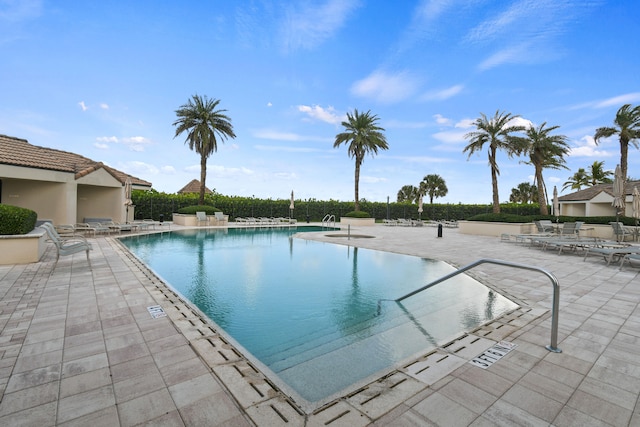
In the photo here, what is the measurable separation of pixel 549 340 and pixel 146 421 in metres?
4.28

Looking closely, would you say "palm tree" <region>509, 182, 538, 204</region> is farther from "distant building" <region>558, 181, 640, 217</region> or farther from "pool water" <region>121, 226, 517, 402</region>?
"pool water" <region>121, 226, 517, 402</region>

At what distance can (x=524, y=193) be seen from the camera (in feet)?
155

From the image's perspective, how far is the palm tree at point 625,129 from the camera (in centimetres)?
2116

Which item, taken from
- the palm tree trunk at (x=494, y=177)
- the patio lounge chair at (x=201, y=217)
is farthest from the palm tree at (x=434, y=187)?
the patio lounge chair at (x=201, y=217)

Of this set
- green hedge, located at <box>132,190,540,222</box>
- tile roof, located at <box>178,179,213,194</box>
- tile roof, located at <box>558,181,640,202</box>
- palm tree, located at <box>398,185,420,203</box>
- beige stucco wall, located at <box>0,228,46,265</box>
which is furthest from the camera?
palm tree, located at <box>398,185,420,203</box>

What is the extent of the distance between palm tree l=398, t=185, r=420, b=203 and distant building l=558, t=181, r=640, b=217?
798 inches

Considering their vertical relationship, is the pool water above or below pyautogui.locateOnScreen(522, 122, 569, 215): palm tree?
below

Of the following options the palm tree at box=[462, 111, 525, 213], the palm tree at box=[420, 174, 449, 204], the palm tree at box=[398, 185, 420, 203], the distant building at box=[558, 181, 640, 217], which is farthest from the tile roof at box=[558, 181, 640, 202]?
the palm tree at box=[398, 185, 420, 203]

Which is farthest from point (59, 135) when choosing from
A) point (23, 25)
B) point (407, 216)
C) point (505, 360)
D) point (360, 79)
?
point (407, 216)

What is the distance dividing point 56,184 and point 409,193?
150 feet

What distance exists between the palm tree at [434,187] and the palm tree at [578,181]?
63.7ft

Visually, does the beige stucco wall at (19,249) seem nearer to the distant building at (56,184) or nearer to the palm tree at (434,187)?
the distant building at (56,184)

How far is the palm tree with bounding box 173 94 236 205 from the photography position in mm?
24391

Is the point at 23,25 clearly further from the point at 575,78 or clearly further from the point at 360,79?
the point at 575,78
